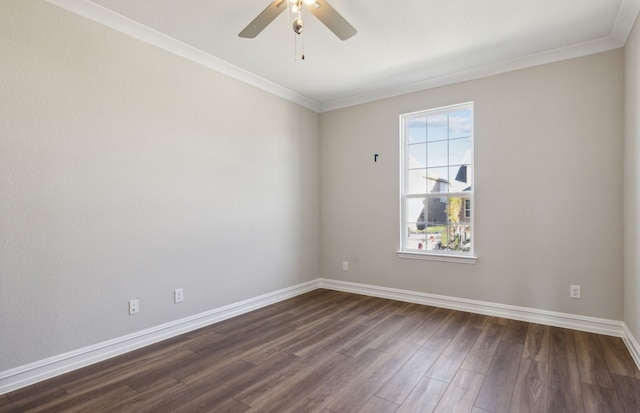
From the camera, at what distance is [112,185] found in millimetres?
2621

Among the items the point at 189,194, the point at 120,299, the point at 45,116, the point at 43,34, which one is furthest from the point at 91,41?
the point at 120,299

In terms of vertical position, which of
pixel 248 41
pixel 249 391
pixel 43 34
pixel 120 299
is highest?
pixel 248 41

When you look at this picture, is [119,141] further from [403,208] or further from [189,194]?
[403,208]

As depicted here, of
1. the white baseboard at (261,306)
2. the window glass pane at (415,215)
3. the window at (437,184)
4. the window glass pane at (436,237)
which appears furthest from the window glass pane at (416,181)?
the white baseboard at (261,306)

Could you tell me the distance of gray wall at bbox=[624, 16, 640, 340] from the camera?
2471mm

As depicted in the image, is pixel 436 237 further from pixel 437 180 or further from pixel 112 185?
pixel 112 185

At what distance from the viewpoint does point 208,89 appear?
3.34m

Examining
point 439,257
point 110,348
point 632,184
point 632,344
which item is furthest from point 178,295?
point 632,184

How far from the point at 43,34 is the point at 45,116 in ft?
1.85

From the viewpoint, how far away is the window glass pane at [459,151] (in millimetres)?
3760

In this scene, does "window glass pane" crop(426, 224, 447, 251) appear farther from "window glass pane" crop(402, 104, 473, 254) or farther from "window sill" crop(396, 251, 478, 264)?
"window sill" crop(396, 251, 478, 264)

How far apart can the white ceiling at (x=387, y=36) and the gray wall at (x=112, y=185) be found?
0.73ft

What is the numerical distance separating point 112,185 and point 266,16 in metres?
1.75

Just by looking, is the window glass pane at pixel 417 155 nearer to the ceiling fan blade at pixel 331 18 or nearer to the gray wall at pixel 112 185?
the gray wall at pixel 112 185
